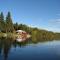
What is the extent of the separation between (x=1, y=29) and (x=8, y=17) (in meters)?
13.9

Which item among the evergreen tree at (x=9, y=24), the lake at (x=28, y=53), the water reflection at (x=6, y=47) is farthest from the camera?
the evergreen tree at (x=9, y=24)

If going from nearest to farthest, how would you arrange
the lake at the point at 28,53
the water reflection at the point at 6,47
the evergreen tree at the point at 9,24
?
1. the lake at the point at 28,53
2. the water reflection at the point at 6,47
3. the evergreen tree at the point at 9,24

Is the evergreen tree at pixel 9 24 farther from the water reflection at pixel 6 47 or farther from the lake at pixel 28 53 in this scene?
the lake at pixel 28 53

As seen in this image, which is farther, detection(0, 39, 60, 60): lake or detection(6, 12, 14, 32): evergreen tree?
detection(6, 12, 14, 32): evergreen tree

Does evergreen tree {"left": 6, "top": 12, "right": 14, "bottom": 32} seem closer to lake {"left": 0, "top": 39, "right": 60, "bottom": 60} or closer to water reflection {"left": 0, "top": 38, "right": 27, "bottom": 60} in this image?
water reflection {"left": 0, "top": 38, "right": 27, "bottom": 60}

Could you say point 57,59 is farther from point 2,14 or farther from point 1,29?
point 2,14

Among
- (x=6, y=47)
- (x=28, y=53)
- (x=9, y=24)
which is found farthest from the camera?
(x=9, y=24)

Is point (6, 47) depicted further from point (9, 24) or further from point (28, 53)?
point (9, 24)

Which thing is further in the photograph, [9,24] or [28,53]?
[9,24]

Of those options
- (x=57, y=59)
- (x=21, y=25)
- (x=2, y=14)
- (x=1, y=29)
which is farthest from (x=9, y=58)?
(x=21, y=25)

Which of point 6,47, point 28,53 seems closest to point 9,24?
point 6,47

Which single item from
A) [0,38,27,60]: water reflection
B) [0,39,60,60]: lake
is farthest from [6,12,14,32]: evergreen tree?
[0,39,60,60]: lake

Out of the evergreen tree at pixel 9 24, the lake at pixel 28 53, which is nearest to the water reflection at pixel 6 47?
the lake at pixel 28 53

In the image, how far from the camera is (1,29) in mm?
110750
